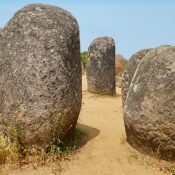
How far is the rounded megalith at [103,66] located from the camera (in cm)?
1197

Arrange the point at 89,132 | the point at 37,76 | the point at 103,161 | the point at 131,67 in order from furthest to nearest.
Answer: the point at 131,67 → the point at 89,132 → the point at 103,161 → the point at 37,76

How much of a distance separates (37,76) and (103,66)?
25.3 ft

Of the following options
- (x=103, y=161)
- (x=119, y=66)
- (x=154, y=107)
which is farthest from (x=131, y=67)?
(x=119, y=66)

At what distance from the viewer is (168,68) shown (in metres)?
4.59

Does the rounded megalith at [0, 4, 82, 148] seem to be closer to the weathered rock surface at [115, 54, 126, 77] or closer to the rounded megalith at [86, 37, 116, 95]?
the rounded megalith at [86, 37, 116, 95]

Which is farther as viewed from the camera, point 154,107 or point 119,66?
point 119,66

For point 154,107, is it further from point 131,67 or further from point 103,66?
point 103,66

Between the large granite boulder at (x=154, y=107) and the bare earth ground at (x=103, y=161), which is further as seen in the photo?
the large granite boulder at (x=154, y=107)

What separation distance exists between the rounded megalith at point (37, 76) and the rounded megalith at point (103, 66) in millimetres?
7085

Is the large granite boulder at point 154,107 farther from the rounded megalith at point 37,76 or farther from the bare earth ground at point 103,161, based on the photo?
the rounded megalith at point 37,76

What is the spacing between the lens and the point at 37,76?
4457 mm

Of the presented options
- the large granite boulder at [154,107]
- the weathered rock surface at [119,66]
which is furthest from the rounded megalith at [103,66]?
the weathered rock surface at [119,66]

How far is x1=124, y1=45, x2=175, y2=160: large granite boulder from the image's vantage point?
443 cm

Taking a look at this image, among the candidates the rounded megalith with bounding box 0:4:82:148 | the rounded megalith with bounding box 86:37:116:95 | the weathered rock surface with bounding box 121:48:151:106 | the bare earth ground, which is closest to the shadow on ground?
the bare earth ground
